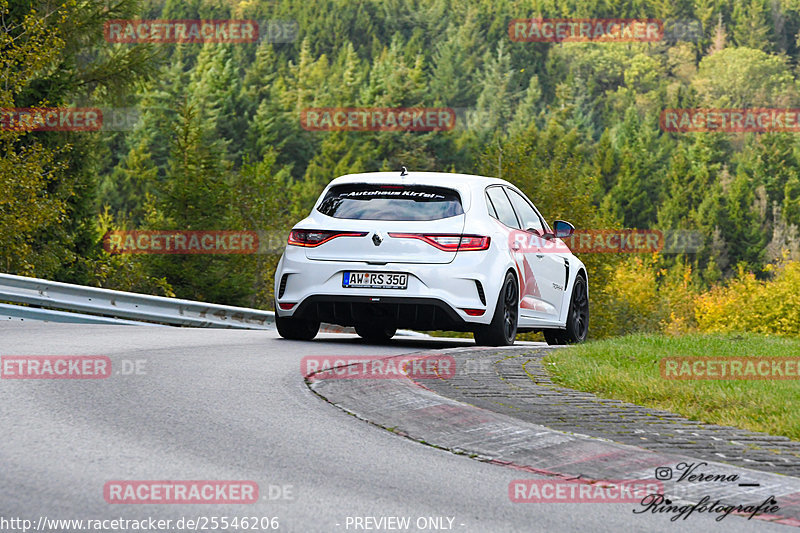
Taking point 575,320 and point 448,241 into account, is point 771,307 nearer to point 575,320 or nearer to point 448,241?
point 575,320

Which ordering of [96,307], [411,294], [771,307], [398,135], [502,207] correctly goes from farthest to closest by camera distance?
[398,135] < [771,307] < [96,307] < [502,207] < [411,294]

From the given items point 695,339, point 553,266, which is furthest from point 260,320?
point 695,339

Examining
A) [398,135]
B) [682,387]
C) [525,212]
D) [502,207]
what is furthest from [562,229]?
[398,135]

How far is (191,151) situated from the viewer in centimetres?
5612

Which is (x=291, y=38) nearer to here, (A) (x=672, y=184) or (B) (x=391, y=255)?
(A) (x=672, y=184)

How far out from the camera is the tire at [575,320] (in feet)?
46.2

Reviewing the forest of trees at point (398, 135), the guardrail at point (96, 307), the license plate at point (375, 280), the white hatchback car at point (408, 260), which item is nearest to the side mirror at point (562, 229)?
the white hatchback car at point (408, 260)

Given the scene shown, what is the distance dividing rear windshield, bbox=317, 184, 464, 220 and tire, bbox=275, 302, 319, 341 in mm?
1286

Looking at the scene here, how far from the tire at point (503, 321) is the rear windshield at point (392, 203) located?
93cm

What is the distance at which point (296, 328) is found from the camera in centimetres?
1257

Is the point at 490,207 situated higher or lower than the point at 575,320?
higher

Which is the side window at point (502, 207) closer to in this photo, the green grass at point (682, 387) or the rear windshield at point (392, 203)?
the rear windshield at point (392, 203)

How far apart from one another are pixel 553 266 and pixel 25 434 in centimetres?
804

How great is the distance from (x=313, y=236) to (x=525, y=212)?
2.82m
